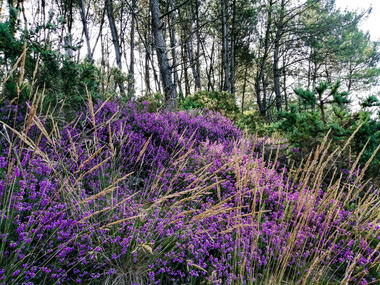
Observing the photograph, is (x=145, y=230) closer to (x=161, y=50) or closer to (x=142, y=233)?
(x=142, y=233)

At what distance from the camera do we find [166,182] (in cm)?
219

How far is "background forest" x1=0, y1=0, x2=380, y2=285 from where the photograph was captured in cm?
146

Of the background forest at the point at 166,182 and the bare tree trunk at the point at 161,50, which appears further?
the bare tree trunk at the point at 161,50

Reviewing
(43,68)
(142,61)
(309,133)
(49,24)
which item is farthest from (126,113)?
(142,61)

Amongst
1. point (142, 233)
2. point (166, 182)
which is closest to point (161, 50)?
point (166, 182)

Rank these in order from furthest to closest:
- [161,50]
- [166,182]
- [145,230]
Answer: [161,50], [166,182], [145,230]

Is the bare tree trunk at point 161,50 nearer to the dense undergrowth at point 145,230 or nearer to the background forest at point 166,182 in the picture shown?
the background forest at point 166,182

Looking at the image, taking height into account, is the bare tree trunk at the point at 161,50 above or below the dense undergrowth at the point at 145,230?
above

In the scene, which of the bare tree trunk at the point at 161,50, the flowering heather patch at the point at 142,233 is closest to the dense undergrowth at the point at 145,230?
the flowering heather patch at the point at 142,233

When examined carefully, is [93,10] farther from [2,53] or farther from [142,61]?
[2,53]

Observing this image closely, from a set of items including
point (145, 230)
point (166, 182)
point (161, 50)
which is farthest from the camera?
point (161, 50)

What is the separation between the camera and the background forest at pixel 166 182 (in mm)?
1460

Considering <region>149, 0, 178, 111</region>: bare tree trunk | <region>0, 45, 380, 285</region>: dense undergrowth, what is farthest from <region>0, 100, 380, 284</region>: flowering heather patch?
<region>149, 0, 178, 111</region>: bare tree trunk

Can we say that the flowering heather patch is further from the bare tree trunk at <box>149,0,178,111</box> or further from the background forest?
the bare tree trunk at <box>149,0,178,111</box>
